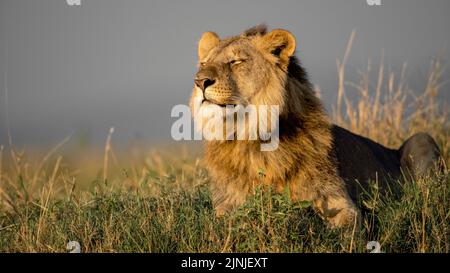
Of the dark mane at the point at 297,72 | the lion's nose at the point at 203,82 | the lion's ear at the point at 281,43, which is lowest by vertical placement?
the lion's nose at the point at 203,82

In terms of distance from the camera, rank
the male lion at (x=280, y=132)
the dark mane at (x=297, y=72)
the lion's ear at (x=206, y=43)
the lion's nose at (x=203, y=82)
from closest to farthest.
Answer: the lion's nose at (x=203, y=82) → the male lion at (x=280, y=132) → the dark mane at (x=297, y=72) → the lion's ear at (x=206, y=43)

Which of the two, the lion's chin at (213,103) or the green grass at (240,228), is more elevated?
the lion's chin at (213,103)

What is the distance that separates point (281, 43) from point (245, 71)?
41 centimetres

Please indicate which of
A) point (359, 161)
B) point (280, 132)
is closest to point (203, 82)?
point (280, 132)

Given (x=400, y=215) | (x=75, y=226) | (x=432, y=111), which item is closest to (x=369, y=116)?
(x=432, y=111)

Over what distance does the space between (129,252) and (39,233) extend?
80cm

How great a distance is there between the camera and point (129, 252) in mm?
5203

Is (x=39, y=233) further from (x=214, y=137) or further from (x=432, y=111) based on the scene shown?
(x=432, y=111)

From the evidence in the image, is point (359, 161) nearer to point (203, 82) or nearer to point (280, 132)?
point (280, 132)

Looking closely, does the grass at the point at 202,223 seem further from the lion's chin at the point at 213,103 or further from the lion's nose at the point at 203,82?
the lion's nose at the point at 203,82

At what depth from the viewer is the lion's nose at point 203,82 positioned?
550 cm

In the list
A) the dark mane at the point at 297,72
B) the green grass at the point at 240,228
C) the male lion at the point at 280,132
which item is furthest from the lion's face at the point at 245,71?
the green grass at the point at 240,228

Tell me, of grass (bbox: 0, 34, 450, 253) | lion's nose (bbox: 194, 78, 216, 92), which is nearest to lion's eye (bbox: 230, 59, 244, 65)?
lion's nose (bbox: 194, 78, 216, 92)

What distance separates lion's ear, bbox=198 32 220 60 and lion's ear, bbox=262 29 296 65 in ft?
1.76
